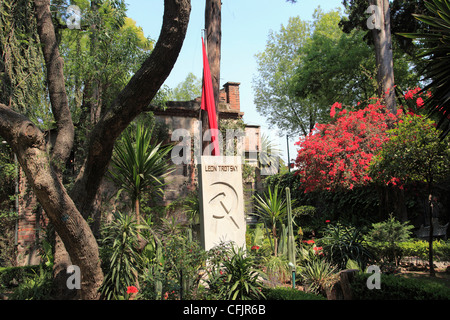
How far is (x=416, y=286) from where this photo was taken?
16.5 feet

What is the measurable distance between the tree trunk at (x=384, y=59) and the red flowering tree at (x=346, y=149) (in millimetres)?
422

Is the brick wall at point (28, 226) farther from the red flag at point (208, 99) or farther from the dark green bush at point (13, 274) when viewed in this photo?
the red flag at point (208, 99)

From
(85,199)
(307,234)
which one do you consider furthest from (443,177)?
(85,199)

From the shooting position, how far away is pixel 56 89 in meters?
6.85

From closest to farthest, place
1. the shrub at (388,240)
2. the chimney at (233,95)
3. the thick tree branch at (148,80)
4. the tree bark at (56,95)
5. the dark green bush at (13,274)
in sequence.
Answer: the thick tree branch at (148,80), the tree bark at (56,95), the shrub at (388,240), the dark green bush at (13,274), the chimney at (233,95)

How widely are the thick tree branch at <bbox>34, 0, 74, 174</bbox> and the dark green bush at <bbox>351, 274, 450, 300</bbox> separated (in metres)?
5.46

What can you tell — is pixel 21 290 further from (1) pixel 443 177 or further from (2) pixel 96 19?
(1) pixel 443 177

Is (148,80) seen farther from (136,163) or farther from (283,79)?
(283,79)

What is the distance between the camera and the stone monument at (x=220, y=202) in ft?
20.8

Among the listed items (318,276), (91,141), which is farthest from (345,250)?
(91,141)

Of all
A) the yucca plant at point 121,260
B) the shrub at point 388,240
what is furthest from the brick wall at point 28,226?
the shrub at point 388,240

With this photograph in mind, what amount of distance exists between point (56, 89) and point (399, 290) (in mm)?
6484

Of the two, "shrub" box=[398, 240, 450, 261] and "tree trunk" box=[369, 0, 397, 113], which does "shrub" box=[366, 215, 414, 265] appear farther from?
"tree trunk" box=[369, 0, 397, 113]
